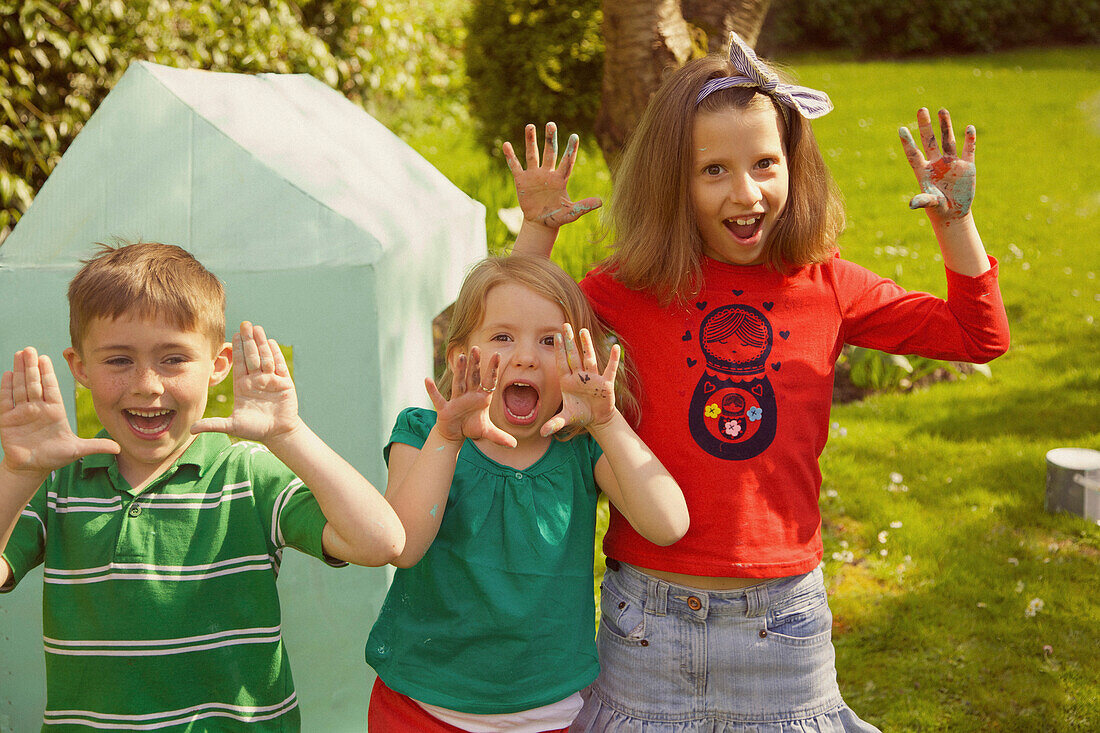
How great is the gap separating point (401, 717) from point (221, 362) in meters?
0.73

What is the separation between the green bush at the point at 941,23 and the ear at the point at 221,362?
13.5 meters

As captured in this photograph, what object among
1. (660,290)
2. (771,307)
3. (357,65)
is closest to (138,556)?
(660,290)

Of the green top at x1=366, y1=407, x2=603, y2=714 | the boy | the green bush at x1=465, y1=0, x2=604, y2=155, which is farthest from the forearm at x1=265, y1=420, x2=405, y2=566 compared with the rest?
the green bush at x1=465, y1=0, x2=604, y2=155

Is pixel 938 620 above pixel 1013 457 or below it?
below

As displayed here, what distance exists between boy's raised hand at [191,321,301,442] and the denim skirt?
79 centimetres

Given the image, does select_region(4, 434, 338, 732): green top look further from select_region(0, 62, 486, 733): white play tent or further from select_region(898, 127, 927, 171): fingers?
select_region(898, 127, 927, 171): fingers

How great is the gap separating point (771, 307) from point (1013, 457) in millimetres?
2816

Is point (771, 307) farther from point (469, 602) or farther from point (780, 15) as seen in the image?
point (780, 15)

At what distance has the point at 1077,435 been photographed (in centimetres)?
441

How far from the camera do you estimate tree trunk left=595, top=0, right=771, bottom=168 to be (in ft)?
12.5

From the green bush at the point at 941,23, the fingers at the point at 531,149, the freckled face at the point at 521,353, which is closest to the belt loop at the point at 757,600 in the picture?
the freckled face at the point at 521,353

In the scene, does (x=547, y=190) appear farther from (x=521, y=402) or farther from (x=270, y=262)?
(x=270, y=262)

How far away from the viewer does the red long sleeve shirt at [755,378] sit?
1.87 meters

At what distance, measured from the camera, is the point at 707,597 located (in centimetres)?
187
